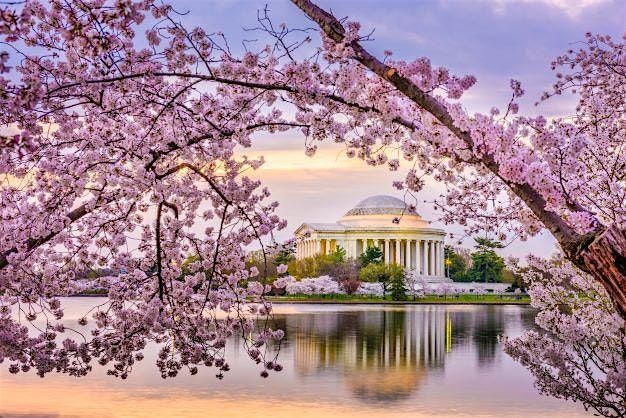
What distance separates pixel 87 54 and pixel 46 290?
10.4 ft

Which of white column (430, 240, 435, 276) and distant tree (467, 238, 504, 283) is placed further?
white column (430, 240, 435, 276)

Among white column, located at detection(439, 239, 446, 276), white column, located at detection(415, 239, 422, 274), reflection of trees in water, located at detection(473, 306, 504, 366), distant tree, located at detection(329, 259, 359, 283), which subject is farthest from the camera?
white column, located at detection(439, 239, 446, 276)

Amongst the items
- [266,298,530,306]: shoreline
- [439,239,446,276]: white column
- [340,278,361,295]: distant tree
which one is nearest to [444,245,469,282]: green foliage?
[439,239,446,276]: white column

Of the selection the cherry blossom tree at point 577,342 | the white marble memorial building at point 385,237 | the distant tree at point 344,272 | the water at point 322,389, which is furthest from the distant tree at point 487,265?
the cherry blossom tree at point 577,342

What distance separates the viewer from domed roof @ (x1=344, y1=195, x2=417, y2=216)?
118250mm

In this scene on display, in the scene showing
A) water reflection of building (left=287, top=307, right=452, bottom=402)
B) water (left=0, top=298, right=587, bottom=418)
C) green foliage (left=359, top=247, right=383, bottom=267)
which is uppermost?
green foliage (left=359, top=247, right=383, bottom=267)

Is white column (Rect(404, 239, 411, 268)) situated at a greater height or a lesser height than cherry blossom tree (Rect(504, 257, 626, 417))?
greater

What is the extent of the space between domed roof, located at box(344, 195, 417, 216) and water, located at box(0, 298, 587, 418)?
9164 centimetres

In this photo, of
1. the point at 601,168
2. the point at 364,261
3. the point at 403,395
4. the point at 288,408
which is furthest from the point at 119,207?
the point at 364,261

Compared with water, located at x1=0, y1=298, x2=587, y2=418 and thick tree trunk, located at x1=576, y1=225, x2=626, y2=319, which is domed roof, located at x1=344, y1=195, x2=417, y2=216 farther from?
thick tree trunk, located at x1=576, y1=225, x2=626, y2=319

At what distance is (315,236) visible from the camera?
4476 inches

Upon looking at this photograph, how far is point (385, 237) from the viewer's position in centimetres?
11638

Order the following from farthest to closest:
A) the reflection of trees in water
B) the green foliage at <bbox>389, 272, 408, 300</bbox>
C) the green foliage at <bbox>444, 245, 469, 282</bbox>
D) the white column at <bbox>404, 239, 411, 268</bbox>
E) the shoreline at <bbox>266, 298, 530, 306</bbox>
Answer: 1. the white column at <bbox>404, 239, 411, 268</bbox>
2. the green foliage at <bbox>444, 245, 469, 282</bbox>
3. the green foliage at <bbox>389, 272, 408, 300</bbox>
4. the shoreline at <bbox>266, 298, 530, 306</bbox>
5. the reflection of trees in water

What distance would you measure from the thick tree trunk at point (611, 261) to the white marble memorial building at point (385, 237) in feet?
354
